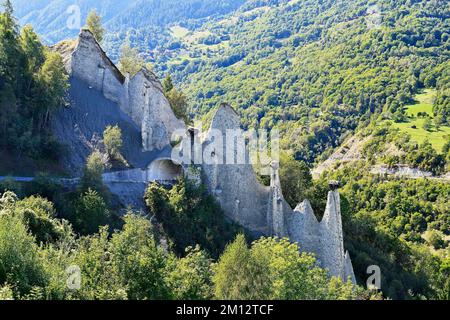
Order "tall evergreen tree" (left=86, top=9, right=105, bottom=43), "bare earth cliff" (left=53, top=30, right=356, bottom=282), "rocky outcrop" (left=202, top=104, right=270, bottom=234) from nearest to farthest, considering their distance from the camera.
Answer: "bare earth cliff" (left=53, top=30, right=356, bottom=282) < "rocky outcrop" (left=202, top=104, right=270, bottom=234) < "tall evergreen tree" (left=86, top=9, right=105, bottom=43)

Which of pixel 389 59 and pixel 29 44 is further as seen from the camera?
pixel 389 59

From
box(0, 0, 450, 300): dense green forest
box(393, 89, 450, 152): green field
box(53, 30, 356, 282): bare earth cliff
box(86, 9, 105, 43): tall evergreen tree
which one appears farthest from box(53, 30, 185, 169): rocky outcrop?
box(393, 89, 450, 152): green field

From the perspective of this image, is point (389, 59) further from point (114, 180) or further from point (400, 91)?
point (114, 180)

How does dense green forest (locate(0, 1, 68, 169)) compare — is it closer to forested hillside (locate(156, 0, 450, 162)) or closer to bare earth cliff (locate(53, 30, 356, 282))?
bare earth cliff (locate(53, 30, 356, 282))

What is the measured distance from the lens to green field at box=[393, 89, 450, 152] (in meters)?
107

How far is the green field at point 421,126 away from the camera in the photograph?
106688 millimetres

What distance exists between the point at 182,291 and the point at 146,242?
4066 mm

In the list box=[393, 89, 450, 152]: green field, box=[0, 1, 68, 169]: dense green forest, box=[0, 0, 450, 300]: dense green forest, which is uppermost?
box=[393, 89, 450, 152]: green field

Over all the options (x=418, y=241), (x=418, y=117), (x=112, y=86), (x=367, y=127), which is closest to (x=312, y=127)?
(x=367, y=127)

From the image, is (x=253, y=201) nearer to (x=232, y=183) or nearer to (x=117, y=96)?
(x=232, y=183)

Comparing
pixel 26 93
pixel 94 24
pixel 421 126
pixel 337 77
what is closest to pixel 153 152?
pixel 26 93

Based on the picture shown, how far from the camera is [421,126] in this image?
4540 inches

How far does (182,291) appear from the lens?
22766 millimetres

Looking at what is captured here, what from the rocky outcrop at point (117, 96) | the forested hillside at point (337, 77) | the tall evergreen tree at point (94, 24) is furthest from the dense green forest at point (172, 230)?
the forested hillside at point (337, 77)
